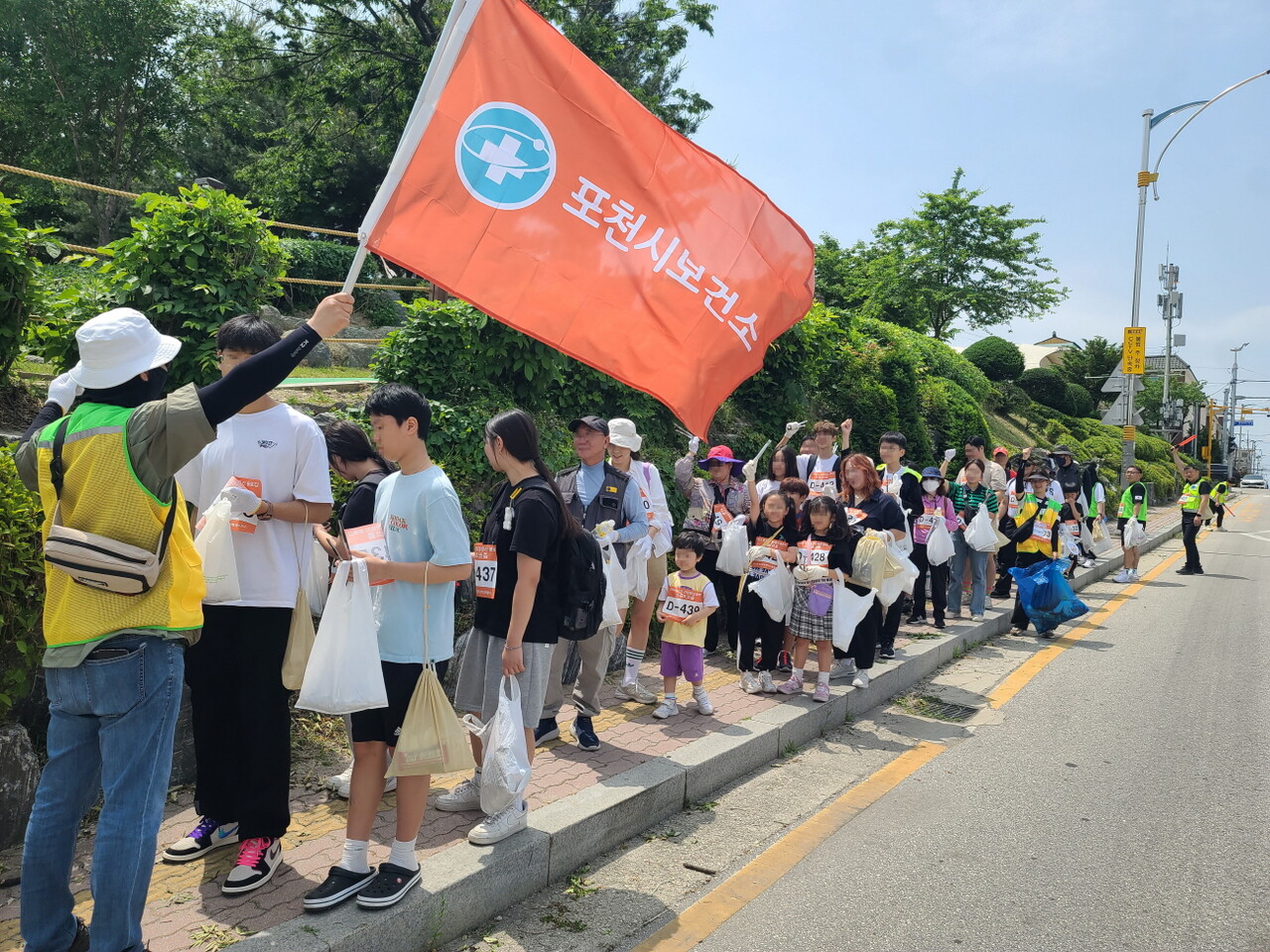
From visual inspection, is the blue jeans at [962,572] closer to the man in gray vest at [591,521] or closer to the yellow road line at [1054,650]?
the yellow road line at [1054,650]

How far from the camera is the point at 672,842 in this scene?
4.43m

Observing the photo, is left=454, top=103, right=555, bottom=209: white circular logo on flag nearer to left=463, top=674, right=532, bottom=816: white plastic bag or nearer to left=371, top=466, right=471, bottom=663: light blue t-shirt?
left=371, top=466, right=471, bottom=663: light blue t-shirt

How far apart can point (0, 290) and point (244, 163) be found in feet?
88.0

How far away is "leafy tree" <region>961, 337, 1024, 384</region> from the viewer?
31.0 m

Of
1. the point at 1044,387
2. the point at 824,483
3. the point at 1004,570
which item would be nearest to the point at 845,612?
the point at 824,483

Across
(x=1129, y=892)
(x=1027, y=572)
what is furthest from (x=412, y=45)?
(x=1129, y=892)

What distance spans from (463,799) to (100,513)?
229 cm

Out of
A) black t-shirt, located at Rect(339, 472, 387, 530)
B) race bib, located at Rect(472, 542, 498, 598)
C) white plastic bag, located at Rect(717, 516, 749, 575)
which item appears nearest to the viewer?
black t-shirt, located at Rect(339, 472, 387, 530)

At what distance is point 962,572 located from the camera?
1003 cm


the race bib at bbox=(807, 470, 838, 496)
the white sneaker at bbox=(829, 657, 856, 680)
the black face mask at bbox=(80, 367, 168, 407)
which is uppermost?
the black face mask at bbox=(80, 367, 168, 407)

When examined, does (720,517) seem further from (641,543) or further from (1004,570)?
(1004,570)

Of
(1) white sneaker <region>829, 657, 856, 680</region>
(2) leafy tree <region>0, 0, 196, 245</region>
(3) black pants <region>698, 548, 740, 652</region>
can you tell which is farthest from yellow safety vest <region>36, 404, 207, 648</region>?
(2) leafy tree <region>0, 0, 196, 245</region>

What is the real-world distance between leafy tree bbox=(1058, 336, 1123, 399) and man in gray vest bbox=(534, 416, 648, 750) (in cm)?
4535

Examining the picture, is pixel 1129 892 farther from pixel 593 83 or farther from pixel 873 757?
pixel 593 83
